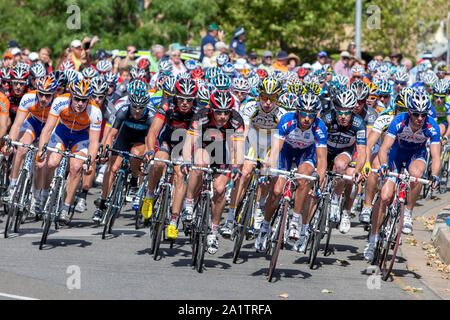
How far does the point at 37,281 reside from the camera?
31.5 ft

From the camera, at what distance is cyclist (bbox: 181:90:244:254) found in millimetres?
10828

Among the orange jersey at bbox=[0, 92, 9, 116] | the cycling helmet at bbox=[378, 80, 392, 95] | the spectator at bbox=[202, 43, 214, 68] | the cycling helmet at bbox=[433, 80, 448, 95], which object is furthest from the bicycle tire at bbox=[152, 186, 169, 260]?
the spectator at bbox=[202, 43, 214, 68]

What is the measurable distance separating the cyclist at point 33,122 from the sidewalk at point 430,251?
187 inches

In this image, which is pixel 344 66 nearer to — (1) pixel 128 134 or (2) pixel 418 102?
(1) pixel 128 134

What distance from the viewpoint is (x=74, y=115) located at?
41.3ft

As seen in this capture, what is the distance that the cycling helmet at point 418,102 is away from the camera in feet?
36.4

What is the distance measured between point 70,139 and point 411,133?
4436 millimetres

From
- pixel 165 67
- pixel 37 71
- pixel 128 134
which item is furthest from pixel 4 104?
pixel 165 67

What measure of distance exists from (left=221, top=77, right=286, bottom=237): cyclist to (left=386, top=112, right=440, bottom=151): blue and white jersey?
6.45 ft

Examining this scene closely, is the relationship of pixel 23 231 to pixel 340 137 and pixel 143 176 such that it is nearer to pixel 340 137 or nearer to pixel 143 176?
pixel 143 176

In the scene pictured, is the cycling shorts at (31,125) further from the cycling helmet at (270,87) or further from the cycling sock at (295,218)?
the cycling sock at (295,218)

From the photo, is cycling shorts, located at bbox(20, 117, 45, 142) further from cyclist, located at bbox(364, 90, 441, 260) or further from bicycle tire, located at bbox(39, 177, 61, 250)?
cyclist, located at bbox(364, 90, 441, 260)
